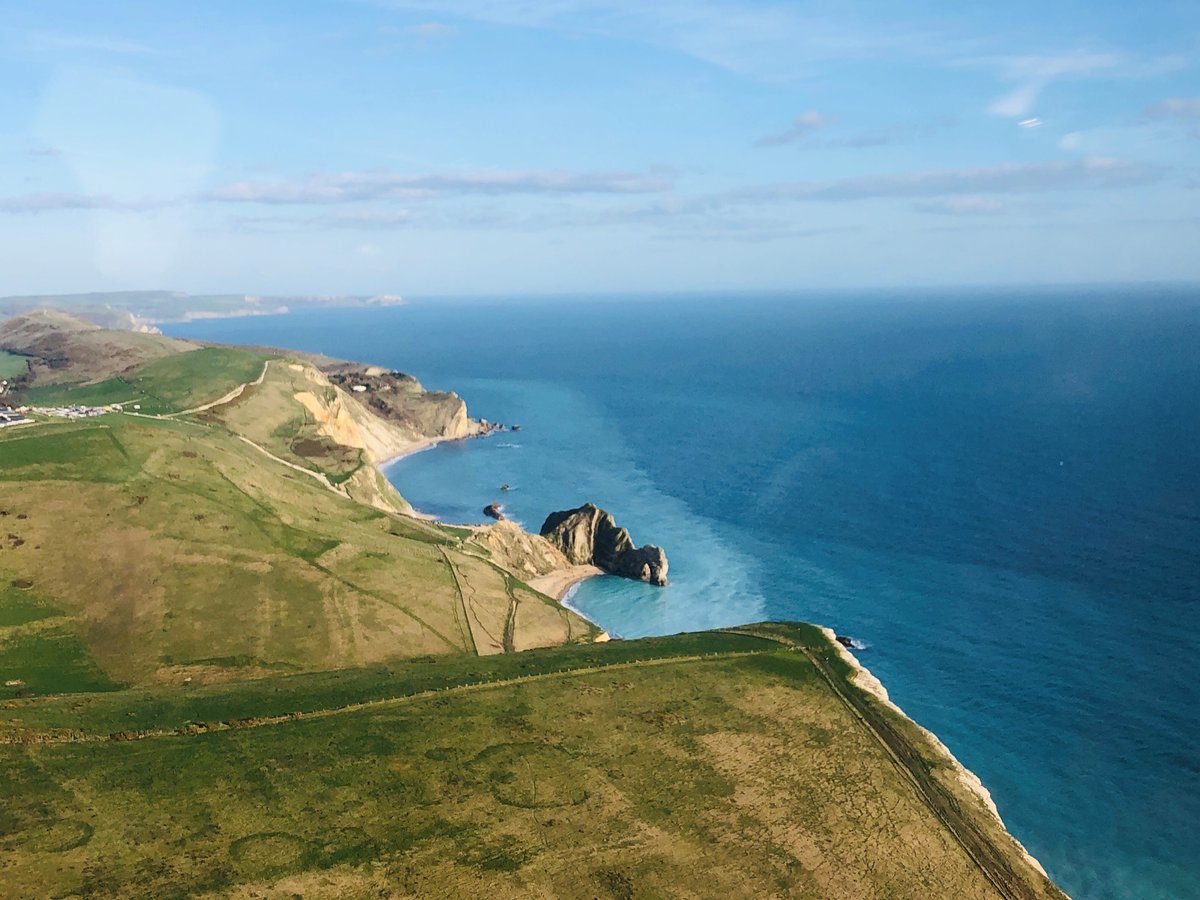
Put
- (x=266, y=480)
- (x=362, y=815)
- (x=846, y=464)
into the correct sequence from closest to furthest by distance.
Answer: (x=362, y=815) < (x=266, y=480) < (x=846, y=464)

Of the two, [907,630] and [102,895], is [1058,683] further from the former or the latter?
[102,895]

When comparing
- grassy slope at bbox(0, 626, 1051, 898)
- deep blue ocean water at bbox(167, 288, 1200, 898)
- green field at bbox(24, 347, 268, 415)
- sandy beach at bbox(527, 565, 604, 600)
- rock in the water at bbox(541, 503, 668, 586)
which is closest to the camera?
grassy slope at bbox(0, 626, 1051, 898)

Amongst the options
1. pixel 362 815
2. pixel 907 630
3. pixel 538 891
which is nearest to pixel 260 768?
pixel 362 815

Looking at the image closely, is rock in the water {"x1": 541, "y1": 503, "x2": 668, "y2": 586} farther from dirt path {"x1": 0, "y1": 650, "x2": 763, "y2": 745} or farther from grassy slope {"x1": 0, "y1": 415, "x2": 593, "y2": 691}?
dirt path {"x1": 0, "y1": 650, "x2": 763, "y2": 745}

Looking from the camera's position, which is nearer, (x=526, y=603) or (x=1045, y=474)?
(x=526, y=603)

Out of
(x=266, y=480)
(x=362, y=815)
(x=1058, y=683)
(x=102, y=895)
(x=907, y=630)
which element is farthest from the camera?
(x=266, y=480)

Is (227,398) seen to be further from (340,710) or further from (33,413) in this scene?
(340,710)

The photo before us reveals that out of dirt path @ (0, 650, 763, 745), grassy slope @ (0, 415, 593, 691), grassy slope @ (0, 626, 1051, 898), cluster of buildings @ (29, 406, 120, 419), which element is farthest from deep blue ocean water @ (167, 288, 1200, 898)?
cluster of buildings @ (29, 406, 120, 419)
